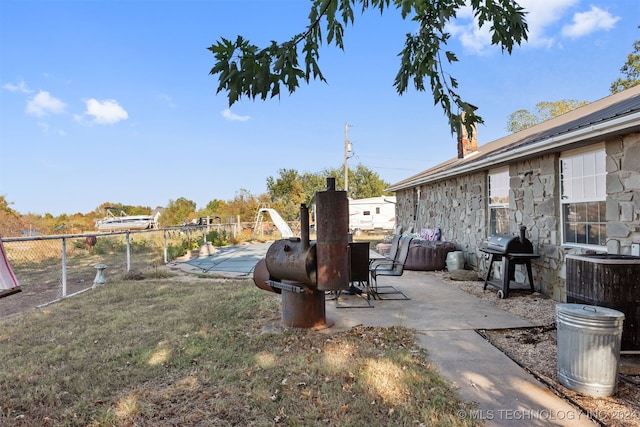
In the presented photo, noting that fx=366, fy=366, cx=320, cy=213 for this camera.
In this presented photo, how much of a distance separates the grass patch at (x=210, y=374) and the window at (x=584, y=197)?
3.27m

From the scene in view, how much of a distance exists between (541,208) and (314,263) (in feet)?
14.3

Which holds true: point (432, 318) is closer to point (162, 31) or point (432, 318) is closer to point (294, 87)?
point (294, 87)

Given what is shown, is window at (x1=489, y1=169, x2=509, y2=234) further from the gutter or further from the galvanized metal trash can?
the galvanized metal trash can

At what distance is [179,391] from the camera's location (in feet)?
9.89

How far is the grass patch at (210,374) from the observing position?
263 centimetres

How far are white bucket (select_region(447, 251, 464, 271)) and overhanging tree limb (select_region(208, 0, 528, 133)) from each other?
619 cm

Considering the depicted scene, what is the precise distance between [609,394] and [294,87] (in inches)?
129

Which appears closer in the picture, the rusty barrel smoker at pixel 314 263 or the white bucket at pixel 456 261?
the rusty barrel smoker at pixel 314 263

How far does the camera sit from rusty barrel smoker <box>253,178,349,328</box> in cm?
394

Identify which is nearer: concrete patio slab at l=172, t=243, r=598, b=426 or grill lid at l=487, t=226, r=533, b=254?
concrete patio slab at l=172, t=243, r=598, b=426

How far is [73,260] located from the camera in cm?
1277

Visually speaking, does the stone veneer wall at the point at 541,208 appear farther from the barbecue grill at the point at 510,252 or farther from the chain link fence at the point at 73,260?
the chain link fence at the point at 73,260

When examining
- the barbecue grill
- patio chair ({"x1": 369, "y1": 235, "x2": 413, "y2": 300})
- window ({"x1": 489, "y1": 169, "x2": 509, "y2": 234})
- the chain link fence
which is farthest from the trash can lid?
the chain link fence

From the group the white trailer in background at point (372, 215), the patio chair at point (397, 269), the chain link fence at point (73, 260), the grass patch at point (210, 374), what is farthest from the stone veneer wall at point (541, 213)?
the white trailer in background at point (372, 215)
